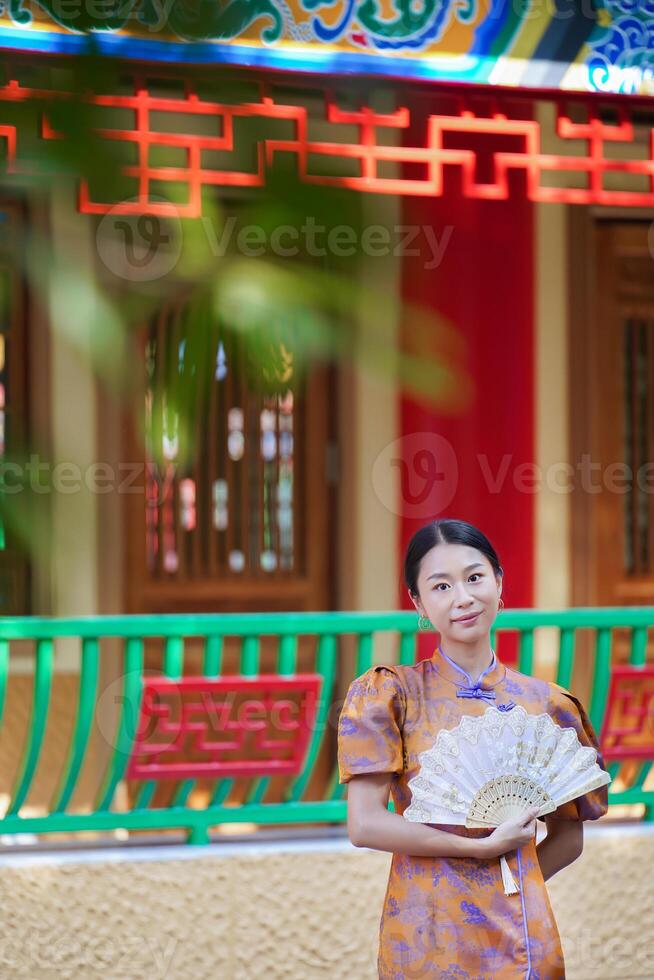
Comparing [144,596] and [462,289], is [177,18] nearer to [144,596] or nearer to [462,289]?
[462,289]

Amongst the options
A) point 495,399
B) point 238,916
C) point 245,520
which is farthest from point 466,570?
point 245,520

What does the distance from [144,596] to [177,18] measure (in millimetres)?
4149

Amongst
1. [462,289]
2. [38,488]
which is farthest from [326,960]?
[38,488]

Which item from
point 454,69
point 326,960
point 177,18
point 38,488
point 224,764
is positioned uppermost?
point 454,69

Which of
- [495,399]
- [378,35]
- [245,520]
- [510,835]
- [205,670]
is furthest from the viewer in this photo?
[245,520]

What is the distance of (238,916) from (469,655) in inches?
74.7

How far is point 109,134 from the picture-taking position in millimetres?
740

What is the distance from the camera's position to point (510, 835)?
6.08 feet

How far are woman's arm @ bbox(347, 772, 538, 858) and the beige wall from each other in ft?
5.87

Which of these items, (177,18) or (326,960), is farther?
(326,960)

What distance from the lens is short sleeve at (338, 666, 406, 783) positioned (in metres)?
1.92

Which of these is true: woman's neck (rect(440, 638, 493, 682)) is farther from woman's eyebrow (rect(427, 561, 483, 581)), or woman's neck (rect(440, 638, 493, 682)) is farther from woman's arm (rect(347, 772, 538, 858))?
woman's arm (rect(347, 772, 538, 858))

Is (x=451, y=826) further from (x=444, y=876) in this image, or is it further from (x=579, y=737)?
(x=579, y=737)

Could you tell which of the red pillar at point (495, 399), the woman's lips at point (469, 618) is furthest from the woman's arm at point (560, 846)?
the red pillar at point (495, 399)
